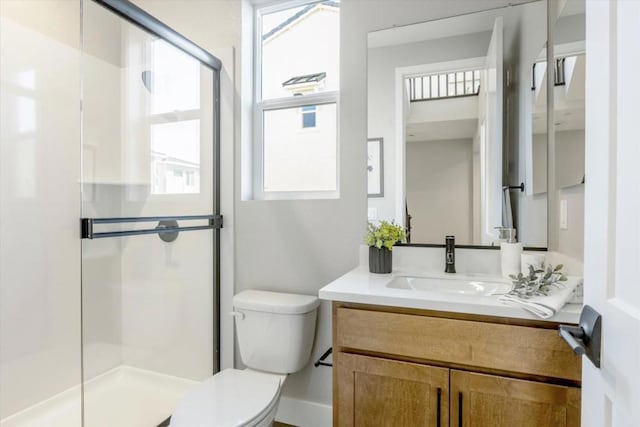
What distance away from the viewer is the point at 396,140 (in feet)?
5.61

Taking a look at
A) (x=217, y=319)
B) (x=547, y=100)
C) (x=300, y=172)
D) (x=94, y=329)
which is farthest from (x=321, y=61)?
(x=94, y=329)

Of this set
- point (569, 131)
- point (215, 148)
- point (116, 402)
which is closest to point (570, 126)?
point (569, 131)

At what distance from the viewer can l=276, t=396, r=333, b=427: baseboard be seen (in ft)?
6.06

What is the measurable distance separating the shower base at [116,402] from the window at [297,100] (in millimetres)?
1185

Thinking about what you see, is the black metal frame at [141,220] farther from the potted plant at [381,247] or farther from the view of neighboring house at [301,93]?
the potted plant at [381,247]

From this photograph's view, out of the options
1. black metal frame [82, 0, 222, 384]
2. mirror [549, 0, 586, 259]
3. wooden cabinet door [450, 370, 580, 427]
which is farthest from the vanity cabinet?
black metal frame [82, 0, 222, 384]

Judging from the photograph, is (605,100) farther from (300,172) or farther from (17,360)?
(17,360)

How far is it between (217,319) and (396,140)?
1.39m

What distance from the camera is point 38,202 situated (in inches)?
71.7

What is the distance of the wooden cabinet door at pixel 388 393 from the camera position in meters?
1.13

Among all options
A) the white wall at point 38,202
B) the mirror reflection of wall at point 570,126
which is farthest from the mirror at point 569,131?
the white wall at point 38,202

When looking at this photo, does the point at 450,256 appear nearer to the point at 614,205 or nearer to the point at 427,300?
the point at 427,300

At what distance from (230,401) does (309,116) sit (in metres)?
1.43

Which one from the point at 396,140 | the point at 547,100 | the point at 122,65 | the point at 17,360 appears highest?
the point at 122,65
